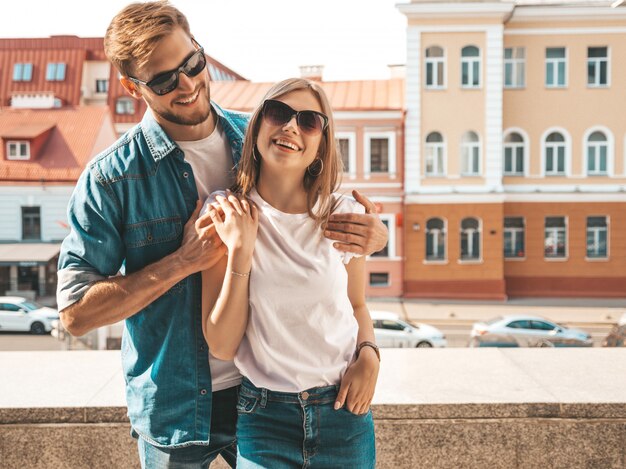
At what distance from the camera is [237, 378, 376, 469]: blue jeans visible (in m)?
1.20

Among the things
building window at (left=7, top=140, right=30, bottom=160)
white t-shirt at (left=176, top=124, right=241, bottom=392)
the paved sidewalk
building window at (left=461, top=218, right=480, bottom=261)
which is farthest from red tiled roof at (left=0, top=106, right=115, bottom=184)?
white t-shirt at (left=176, top=124, right=241, bottom=392)

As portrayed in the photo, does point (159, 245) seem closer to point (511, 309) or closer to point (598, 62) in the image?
point (511, 309)

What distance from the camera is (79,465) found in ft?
6.09

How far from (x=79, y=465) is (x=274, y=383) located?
931 millimetres

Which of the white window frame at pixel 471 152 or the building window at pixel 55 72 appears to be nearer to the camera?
the white window frame at pixel 471 152

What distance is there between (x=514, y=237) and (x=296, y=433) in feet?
53.1

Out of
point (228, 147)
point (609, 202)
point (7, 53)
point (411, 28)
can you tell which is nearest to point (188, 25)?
point (228, 147)

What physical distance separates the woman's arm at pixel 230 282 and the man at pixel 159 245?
4 cm

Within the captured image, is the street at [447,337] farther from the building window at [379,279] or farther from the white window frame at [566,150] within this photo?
the white window frame at [566,150]

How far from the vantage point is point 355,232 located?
49.3 inches

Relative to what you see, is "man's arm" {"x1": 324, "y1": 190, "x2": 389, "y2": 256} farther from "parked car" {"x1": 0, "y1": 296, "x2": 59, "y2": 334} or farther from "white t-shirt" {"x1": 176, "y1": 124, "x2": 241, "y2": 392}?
"parked car" {"x1": 0, "y1": 296, "x2": 59, "y2": 334}

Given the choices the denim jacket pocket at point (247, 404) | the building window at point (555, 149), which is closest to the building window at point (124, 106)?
the building window at point (555, 149)

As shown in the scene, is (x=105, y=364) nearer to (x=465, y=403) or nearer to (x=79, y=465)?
(x=79, y=465)

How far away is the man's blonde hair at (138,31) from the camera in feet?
3.90
